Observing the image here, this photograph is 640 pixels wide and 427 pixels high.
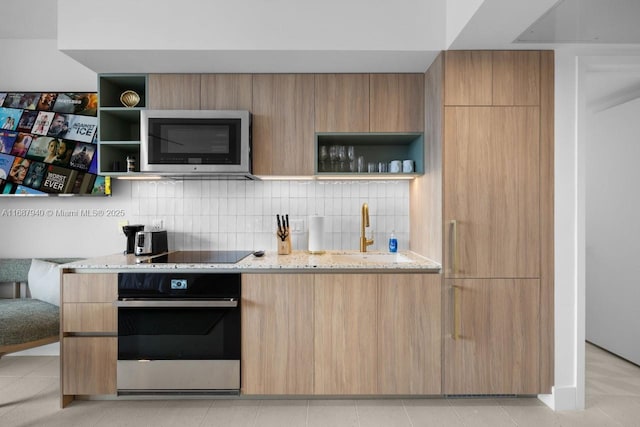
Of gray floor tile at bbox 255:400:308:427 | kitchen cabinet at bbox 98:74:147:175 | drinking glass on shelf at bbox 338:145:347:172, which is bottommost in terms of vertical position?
gray floor tile at bbox 255:400:308:427

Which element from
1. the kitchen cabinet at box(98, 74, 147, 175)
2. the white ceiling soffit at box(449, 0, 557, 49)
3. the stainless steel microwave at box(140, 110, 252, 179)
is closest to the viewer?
the white ceiling soffit at box(449, 0, 557, 49)

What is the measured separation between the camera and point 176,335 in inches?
89.6

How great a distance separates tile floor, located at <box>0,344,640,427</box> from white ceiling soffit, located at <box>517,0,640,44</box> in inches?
82.8

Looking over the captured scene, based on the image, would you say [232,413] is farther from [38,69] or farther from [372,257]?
[38,69]

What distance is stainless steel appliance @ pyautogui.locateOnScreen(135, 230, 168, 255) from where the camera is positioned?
104 inches

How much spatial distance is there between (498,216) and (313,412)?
1565 mm

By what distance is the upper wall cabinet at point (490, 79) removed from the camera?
2.27m

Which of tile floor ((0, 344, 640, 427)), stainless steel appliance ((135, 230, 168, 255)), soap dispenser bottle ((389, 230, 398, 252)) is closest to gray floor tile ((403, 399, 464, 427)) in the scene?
tile floor ((0, 344, 640, 427))

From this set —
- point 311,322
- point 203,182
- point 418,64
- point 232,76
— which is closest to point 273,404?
point 311,322

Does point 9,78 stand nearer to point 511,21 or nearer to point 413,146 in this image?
point 413,146

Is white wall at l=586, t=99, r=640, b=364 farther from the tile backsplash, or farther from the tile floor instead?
the tile backsplash

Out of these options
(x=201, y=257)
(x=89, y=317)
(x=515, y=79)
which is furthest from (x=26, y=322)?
(x=515, y=79)

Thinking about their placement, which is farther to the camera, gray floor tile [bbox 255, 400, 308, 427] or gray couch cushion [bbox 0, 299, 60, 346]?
gray couch cushion [bbox 0, 299, 60, 346]

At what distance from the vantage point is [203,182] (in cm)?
300
